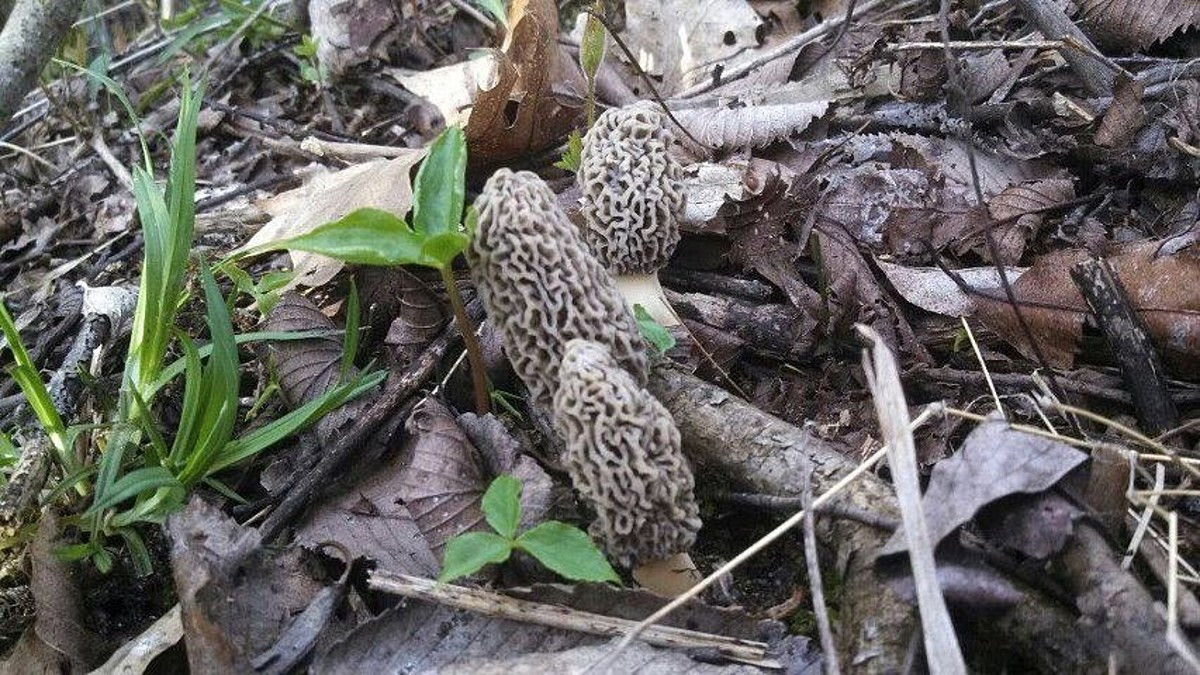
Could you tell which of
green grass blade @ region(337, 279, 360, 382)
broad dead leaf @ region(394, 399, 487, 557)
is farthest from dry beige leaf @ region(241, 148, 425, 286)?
broad dead leaf @ region(394, 399, 487, 557)

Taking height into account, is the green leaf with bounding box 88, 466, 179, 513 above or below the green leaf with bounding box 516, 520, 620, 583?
above

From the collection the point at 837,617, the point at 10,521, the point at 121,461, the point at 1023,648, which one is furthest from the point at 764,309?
the point at 10,521

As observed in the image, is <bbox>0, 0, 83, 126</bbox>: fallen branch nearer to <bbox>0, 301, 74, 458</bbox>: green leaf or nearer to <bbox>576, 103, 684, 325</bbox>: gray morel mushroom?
<bbox>0, 301, 74, 458</bbox>: green leaf

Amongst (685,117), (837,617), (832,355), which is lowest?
(837,617)

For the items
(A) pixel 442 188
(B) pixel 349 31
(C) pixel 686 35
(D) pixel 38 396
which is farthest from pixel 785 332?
(B) pixel 349 31

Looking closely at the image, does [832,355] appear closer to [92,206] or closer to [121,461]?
[121,461]

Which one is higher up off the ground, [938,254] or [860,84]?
[860,84]

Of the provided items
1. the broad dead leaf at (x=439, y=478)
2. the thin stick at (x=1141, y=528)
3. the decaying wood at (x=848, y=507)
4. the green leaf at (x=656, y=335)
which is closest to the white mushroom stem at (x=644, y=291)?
the decaying wood at (x=848, y=507)
